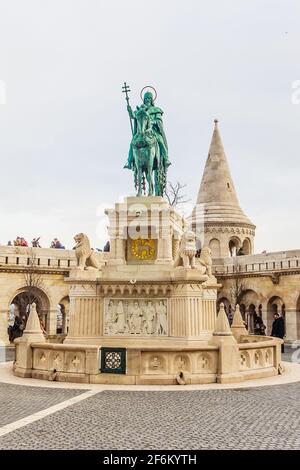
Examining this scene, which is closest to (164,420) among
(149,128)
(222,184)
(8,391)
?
(8,391)

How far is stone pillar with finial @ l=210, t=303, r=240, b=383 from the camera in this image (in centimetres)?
970

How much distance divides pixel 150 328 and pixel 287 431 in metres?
6.05

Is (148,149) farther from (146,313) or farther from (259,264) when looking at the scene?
(259,264)

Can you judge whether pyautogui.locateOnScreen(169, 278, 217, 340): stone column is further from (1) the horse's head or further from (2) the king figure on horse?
(1) the horse's head

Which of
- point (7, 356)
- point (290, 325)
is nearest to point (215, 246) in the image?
point (290, 325)

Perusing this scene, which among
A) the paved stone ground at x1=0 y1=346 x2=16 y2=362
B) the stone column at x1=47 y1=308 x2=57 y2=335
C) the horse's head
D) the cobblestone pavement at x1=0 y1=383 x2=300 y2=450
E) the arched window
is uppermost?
the horse's head

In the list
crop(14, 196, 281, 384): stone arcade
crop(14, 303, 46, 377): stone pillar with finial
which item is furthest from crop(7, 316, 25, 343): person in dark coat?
crop(14, 303, 46, 377): stone pillar with finial

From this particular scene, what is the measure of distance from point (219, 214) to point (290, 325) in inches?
506

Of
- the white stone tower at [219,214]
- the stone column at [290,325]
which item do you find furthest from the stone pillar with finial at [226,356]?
the white stone tower at [219,214]

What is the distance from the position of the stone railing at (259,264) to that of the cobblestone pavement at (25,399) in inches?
789

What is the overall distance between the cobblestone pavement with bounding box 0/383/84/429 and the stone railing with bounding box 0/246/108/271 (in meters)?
16.3

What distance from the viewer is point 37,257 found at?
26938 mm

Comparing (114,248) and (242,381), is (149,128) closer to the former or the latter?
(114,248)

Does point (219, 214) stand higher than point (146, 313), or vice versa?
point (219, 214)
